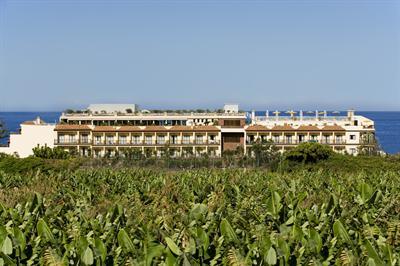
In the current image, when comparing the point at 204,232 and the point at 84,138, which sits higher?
the point at 204,232

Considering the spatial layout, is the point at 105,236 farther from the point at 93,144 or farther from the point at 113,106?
the point at 113,106

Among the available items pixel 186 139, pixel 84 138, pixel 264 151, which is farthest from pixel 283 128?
pixel 84 138

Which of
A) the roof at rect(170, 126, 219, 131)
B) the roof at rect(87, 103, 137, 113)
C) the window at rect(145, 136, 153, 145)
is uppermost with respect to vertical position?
the roof at rect(87, 103, 137, 113)

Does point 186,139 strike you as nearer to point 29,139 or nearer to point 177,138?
point 177,138

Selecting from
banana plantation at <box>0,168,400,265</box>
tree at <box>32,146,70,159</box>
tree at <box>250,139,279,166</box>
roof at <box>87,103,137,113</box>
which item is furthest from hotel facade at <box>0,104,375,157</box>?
banana plantation at <box>0,168,400,265</box>

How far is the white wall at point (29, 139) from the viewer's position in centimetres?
5816

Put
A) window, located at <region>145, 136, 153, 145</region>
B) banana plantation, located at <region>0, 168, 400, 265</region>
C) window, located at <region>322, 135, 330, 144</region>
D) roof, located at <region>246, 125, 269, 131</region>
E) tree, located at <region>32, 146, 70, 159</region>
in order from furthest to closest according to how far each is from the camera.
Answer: window, located at <region>145, 136, 153, 145</region> → roof, located at <region>246, 125, 269, 131</region> → window, located at <region>322, 135, 330, 144</region> → tree, located at <region>32, 146, 70, 159</region> → banana plantation, located at <region>0, 168, 400, 265</region>

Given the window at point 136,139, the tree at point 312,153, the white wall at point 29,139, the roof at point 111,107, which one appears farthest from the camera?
the roof at point 111,107

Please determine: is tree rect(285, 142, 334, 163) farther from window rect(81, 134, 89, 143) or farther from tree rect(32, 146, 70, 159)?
window rect(81, 134, 89, 143)

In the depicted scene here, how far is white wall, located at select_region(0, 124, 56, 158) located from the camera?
191ft

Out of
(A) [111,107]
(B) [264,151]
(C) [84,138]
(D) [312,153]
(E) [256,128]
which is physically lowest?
(B) [264,151]

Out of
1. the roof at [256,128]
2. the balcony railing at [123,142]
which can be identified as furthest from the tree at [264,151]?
the balcony railing at [123,142]

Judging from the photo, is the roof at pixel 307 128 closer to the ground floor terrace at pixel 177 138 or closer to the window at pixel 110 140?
the ground floor terrace at pixel 177 138

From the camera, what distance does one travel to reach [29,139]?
59.2 metres
